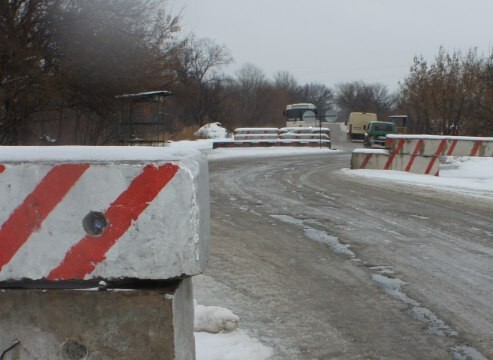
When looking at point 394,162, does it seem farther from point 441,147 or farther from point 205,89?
point 205,89

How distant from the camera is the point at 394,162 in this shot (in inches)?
631

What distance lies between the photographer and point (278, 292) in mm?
4945

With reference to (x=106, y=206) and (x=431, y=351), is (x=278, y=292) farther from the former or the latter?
(x=106, y=206)

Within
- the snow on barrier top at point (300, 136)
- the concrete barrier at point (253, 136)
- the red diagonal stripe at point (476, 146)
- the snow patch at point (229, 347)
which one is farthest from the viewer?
the snow on barrier top at point (300, 136)

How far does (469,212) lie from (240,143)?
906 inches

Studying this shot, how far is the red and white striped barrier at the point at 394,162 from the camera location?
15.4 metres

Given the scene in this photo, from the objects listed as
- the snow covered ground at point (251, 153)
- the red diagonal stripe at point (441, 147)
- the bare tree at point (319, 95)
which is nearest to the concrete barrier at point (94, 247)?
the snow covered ground at point (251, 153)

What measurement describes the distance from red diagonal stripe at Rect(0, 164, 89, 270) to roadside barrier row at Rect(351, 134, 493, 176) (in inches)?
544

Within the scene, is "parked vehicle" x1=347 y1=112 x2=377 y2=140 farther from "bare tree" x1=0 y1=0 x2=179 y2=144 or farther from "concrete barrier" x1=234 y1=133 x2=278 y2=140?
"bare tree" x1=0 y1=0 x2=179 y2=144

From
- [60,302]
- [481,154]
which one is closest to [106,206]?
[60,302]

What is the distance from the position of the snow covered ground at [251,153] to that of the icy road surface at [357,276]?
0.15 metres

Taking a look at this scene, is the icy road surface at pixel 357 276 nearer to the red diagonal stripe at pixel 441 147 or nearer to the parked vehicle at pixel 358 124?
the red diagonal stripe at pixel 441 147

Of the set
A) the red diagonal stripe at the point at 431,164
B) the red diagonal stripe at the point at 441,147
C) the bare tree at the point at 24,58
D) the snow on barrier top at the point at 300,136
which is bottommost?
the red diagonal stripe at the point at 431,164

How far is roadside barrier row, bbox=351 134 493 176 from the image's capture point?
49.3 feet
